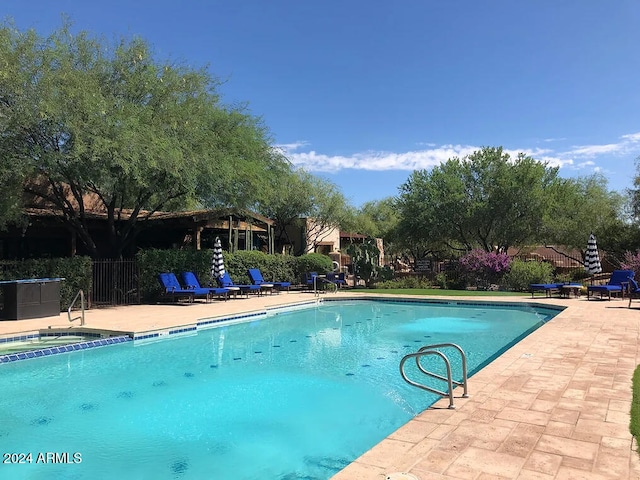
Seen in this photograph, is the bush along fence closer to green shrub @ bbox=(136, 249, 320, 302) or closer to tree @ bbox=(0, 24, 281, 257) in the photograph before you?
green shrub @ bbox=(136, 249, 320, 302)

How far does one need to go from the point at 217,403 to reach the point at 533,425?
4300 millimetres

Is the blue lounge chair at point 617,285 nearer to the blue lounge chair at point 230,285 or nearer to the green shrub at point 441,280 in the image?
the green shrub at point 441,280

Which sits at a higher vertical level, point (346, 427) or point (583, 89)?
point (583, 89)

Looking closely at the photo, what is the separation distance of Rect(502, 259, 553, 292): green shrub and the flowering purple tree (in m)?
0.37

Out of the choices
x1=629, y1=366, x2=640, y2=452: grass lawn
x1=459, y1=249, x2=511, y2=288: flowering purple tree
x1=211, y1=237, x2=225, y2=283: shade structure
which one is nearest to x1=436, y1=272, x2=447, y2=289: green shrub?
x1=459, y1=249, x2=511, y2=288: flowering purple tree

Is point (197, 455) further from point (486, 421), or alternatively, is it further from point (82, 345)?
point (82, 345)

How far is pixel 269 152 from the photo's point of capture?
1967cm

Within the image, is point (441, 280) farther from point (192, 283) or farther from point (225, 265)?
point (192, 283)

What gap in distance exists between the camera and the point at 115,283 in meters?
16.2

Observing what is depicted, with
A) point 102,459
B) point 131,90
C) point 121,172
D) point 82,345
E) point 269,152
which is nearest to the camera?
point 102,459

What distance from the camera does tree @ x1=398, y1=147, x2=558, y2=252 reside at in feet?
79.3

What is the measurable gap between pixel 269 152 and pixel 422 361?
12.8 meters

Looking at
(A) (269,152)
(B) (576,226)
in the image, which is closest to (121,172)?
(A) (269,152)

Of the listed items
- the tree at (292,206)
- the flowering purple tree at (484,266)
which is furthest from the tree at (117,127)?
the tree at (292,206)
